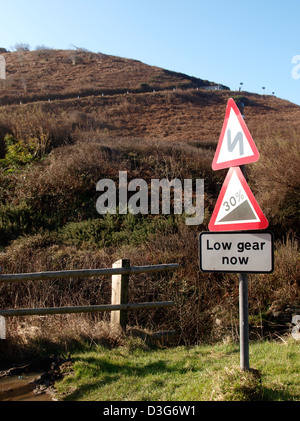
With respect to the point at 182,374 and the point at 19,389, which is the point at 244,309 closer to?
the point at 182,374

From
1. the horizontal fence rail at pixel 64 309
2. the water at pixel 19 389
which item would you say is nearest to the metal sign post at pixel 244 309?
the water at pixel 19 389

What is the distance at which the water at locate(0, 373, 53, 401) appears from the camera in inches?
174

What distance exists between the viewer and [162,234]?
11.8m

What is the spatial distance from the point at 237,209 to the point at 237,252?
37cm

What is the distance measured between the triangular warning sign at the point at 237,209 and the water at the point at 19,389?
2669 millimetres

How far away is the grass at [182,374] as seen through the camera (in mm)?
3617

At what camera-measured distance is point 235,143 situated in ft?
12.0

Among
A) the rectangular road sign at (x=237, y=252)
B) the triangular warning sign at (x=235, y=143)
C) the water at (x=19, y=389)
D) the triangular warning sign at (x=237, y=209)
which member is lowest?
the water at (x=19, y=389)

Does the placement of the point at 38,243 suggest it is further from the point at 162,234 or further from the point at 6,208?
the point at 162,234

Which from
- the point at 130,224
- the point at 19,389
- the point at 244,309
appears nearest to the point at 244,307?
the point at 244,309

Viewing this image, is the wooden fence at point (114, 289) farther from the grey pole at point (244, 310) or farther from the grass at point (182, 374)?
the grey pole at point (244, 310)

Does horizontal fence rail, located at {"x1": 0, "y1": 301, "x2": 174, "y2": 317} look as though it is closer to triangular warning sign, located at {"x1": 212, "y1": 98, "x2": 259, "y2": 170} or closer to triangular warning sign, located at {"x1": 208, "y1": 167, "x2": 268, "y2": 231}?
triangular warning sign, located at {"x1": 208, "y1": 167, "x2": 268, "y2": 231}

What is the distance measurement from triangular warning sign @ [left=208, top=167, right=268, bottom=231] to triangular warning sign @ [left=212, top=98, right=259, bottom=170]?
4.6 inches

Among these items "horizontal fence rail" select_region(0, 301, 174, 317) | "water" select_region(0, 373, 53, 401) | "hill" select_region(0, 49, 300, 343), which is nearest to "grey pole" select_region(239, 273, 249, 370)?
"water" select_region(0, 373, 53, 401)
